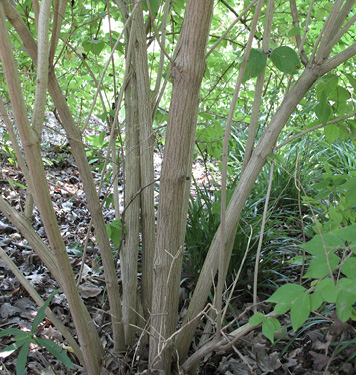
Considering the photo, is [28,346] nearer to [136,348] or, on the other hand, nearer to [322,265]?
[136,348]

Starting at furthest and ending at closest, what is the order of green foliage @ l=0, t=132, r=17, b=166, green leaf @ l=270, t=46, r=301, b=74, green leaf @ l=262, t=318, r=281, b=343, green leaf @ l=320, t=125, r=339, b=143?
1. green foliage @ l=0, t=132, r=17, b=166
2. green leaf @ l=320, t=125, r=339, b=143
3. green leaf @ l=270, t=46, r=301, b=74
4. green leaf @ l=262, t=318, r=281, b=343

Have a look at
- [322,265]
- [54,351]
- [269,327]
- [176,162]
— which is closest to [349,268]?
[322,265]

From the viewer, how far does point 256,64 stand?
4.27ft

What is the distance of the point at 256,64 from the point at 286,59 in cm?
10

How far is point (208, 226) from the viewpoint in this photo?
8.14 feet

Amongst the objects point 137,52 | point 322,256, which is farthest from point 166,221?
point 137,52

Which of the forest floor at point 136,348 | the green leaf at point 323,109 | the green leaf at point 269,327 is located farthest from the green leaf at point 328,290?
the green leaf at point 323,109

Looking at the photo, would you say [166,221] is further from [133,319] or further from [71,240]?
[71,240]

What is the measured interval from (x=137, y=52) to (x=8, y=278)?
1511 millimetres

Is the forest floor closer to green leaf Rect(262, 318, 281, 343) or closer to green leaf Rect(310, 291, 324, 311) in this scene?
green leaf Rect(262, 318, 281, 343)

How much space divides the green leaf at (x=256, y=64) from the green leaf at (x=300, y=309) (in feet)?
2.44

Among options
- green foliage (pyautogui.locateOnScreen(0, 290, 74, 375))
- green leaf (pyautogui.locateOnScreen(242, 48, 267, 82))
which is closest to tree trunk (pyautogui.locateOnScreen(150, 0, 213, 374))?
green leaf (pyautogui.locateOnScreen(242, 48, 267, 82))

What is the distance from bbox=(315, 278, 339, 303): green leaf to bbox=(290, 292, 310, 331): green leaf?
0.13 feet

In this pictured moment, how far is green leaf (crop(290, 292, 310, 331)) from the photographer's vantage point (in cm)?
88
